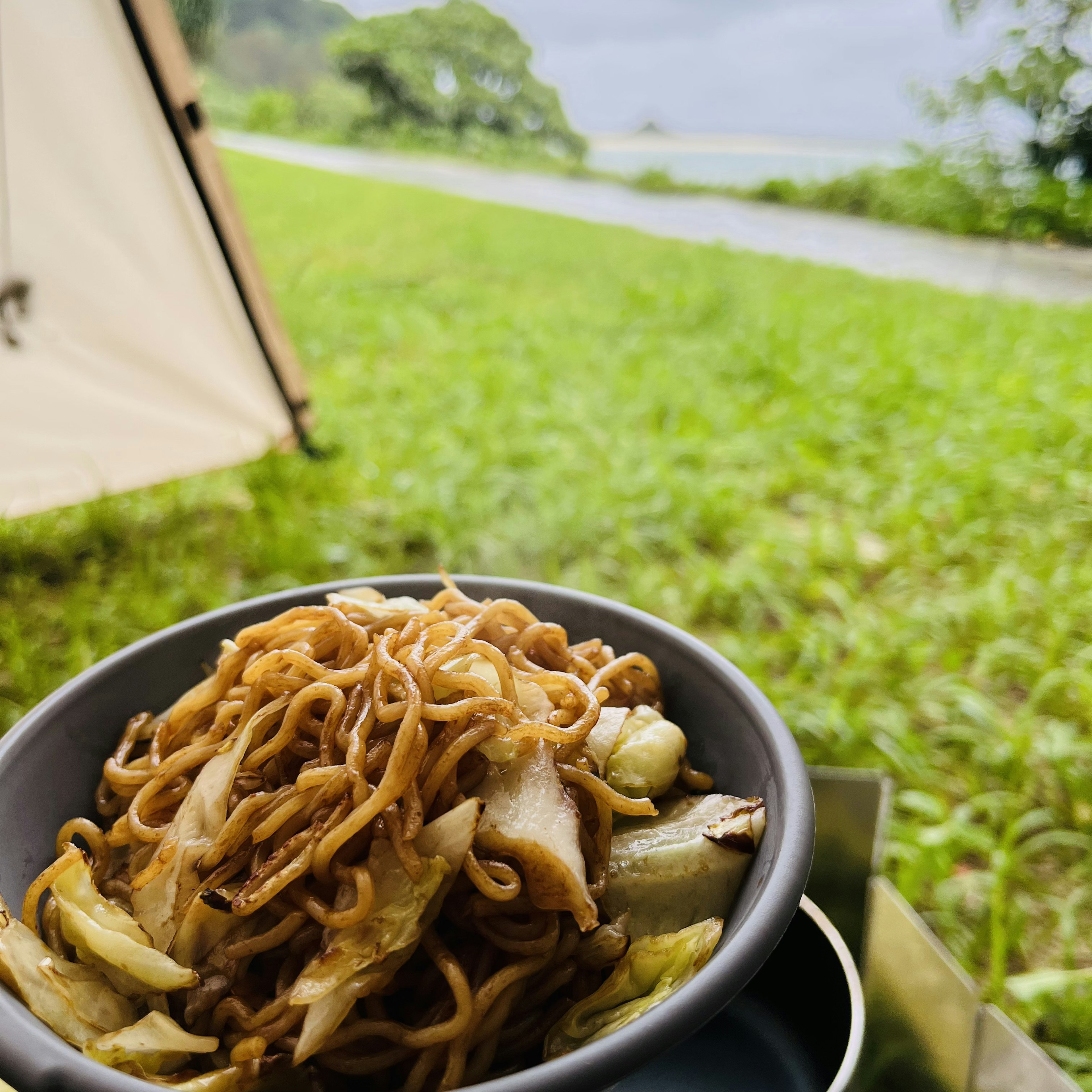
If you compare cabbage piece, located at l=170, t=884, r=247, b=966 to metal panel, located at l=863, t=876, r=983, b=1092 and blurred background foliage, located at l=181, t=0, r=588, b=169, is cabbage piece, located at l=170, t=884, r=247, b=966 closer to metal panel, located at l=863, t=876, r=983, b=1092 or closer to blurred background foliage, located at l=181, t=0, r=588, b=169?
metal panel, located at l=863, t=876, r=983, b=1092

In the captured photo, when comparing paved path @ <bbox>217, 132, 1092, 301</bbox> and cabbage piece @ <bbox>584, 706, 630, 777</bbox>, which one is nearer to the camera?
cabbage piece @ <bbox>584, 706, 630, 777</bbox>

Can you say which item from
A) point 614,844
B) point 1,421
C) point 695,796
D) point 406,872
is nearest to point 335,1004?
point 406,872

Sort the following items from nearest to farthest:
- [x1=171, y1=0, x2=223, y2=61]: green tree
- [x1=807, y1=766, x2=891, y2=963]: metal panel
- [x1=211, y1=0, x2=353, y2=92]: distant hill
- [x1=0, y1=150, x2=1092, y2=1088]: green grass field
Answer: [x1=807, y1=766, x2=891, y2=963]: metal panel → [x1=0, y1=150, x2=1092, y2=1088]: green grass field → [x1=171, y1=0, x2=223, y2=61]: green tree → [x1=211, y1=0, x2=353, y2=92]: distant hill

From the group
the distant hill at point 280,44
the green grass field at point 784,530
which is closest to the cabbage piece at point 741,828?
the green grass field at point 784,530

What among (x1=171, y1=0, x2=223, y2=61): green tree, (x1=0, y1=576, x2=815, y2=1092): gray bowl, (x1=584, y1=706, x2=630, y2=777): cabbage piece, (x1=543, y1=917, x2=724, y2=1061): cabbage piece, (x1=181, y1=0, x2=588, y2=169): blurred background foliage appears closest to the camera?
(x1=0, y1=576, x2=815, y2=1092): gray bowl

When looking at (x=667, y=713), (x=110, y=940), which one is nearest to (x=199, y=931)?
(x=110, y=940)

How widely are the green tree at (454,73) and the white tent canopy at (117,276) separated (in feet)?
51.1

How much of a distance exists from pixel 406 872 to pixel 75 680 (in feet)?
1.68

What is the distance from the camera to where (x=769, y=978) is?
3.98ft

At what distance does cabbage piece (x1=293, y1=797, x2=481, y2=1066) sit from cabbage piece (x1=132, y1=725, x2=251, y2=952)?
16cm

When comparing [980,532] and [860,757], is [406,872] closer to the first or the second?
[860,757]

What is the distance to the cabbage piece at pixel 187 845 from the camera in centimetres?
82

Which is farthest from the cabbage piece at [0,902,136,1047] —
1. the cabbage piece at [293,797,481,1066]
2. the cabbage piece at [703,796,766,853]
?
the cabbage piece at [703,796,766,853]

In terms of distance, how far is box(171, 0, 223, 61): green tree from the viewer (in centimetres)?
1409
